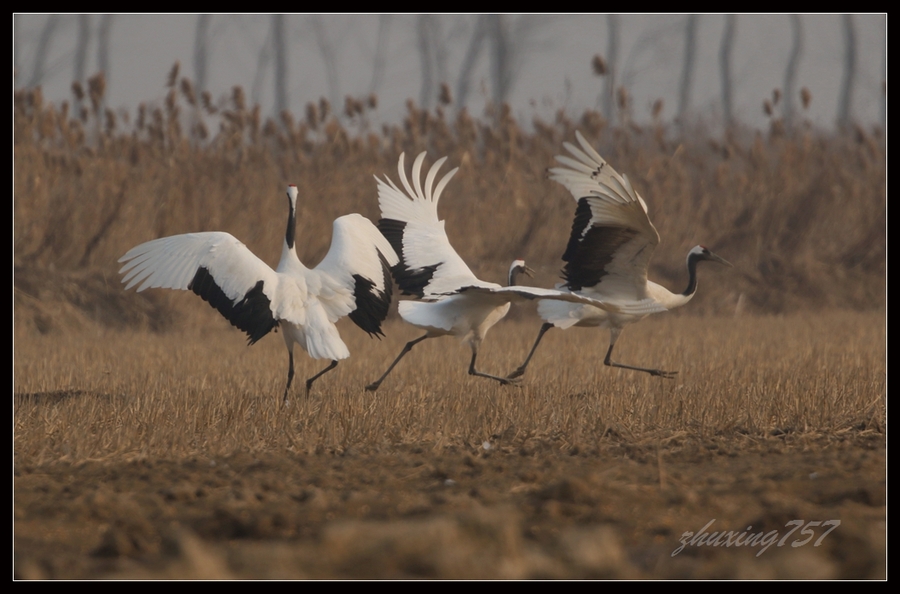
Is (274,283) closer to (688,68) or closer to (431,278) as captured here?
(431,278)

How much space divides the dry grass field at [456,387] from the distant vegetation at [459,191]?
1.6 inches

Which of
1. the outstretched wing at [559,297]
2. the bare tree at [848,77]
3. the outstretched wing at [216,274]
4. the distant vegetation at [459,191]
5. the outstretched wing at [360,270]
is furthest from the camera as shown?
the bare tree at [848,77]

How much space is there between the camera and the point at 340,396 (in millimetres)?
7012

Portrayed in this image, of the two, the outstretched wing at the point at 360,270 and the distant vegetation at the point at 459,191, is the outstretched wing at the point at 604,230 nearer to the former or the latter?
the outstretched wing at the point at 360,270

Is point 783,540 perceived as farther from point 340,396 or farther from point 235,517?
point 340,396

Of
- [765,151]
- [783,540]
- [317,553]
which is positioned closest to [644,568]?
[783,540]

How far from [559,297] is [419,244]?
2.38 m

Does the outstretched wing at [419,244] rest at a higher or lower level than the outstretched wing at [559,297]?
higher

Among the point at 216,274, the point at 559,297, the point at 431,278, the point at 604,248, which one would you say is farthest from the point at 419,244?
the point at 559,297

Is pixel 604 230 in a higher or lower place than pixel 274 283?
higher

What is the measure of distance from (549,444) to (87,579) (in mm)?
2767

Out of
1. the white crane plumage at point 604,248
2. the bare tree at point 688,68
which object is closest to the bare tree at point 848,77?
the bare tree at point 688,68

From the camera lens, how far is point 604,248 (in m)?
7.23

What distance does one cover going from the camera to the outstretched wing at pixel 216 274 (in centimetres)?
627
